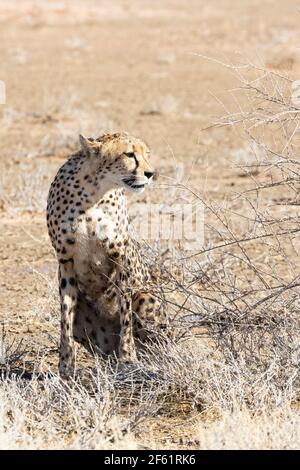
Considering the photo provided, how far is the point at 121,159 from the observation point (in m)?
6.64

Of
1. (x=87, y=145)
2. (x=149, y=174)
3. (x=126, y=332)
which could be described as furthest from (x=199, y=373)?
(x=87, y=145)

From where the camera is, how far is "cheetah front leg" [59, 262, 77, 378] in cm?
666

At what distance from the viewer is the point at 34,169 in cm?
1326

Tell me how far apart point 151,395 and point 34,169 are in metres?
7.33

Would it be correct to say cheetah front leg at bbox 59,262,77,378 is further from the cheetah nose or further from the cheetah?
the cheetah nose

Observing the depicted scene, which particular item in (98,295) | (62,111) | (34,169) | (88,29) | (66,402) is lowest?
(66,402)

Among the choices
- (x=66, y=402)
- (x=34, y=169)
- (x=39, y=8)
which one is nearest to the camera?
(x=66, y=402)

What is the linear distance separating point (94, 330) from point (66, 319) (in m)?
0.29

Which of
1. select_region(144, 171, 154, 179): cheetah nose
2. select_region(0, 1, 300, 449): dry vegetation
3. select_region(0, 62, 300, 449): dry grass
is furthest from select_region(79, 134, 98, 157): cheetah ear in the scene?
select_region(0, 62, 300, 449): dry grass

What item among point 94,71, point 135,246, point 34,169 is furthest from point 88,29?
point 135,246

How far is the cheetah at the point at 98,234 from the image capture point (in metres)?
6.59

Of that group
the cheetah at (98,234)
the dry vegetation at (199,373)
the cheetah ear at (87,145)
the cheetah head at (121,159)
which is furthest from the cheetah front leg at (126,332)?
the cheetah ear at (87,145)

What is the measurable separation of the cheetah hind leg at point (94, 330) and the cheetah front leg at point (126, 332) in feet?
0.49

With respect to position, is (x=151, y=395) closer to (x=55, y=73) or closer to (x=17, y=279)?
(x=17, y=279)
